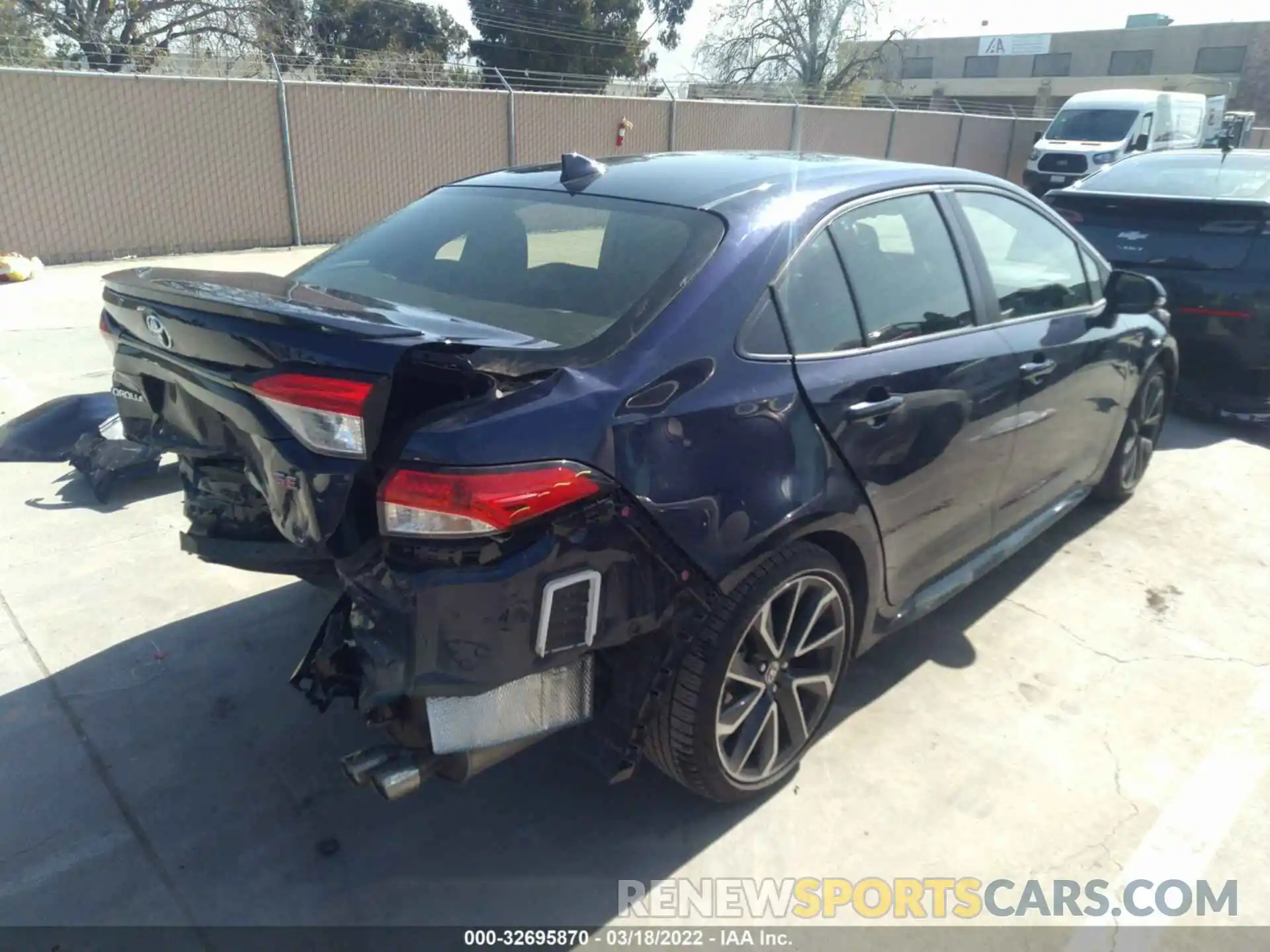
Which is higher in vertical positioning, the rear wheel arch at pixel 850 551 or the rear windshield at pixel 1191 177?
the rear windshield at pixel 1191 177

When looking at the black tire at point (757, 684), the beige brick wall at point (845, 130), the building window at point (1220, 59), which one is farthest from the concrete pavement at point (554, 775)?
the building window at point (1220, 59)

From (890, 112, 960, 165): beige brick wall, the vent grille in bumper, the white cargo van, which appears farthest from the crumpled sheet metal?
(890, 112, 960, 165): beige brick wall

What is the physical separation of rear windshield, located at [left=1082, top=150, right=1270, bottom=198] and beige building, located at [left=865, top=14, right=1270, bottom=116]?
38.2m

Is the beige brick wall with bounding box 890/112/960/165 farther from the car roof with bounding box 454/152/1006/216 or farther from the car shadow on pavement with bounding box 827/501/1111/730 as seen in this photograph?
the car roof with bounding box 454/152/1006/216

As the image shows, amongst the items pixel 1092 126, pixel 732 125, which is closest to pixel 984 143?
pixel 1092 126

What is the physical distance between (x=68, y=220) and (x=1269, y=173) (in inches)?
468

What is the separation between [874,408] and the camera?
2.76 meters

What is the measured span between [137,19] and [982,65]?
4395 centimetres

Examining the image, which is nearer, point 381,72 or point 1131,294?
point 1131,294

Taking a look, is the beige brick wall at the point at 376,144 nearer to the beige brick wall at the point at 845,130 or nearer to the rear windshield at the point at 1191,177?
the beige brick wall at the point at 845,130

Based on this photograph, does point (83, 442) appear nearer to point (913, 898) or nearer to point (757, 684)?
point (757, 684)

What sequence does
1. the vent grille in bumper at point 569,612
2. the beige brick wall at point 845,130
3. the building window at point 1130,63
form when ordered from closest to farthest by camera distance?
the vent grille in bumper at point 569,612 < the beige brick wall at point 845,130 < the building window at point 1130,63

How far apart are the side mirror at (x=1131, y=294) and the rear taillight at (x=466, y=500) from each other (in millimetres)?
3139

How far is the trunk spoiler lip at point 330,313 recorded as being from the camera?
2.09 m
